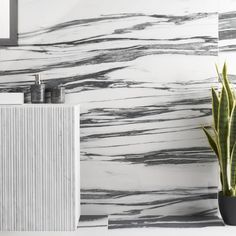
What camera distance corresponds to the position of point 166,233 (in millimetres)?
2221

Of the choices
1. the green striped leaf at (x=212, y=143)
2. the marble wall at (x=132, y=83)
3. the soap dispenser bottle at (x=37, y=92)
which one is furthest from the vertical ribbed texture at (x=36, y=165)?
the green striped leaf at (x=212, y=143)

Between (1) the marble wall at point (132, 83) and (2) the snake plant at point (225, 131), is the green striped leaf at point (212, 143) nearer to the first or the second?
(2) the snake plant at point (225, 131)

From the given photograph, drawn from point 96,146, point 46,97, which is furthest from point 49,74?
point 96,146

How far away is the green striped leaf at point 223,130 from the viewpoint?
7.35 ft

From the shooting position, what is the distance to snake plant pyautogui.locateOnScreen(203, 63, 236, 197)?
2.25 m

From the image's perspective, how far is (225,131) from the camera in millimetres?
2260

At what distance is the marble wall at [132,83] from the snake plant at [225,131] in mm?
166

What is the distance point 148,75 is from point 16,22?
817 millimetres

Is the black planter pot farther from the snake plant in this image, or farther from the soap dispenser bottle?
the soap dispenser bottle

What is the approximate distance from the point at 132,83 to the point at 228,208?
2.88ft

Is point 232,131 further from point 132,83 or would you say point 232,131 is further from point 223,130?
point 132,83

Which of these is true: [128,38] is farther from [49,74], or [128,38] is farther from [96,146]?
[96,146]

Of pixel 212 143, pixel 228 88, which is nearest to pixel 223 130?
pixel 212 143

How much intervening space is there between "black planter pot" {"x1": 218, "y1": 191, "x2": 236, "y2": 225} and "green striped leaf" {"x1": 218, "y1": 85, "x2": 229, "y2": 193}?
74 millimetres
